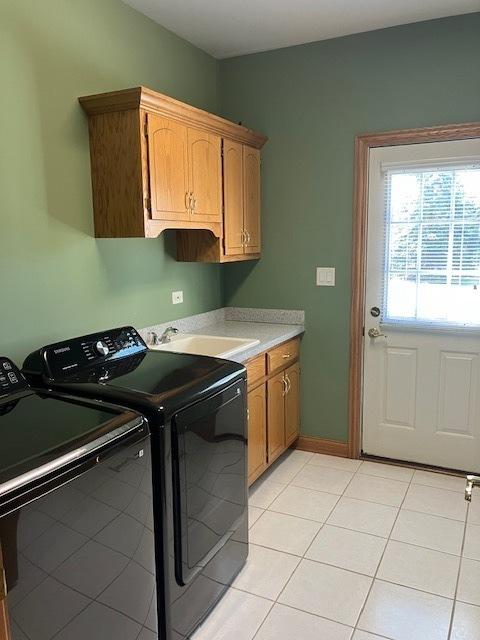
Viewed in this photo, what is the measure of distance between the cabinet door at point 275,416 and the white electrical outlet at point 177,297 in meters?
0.76

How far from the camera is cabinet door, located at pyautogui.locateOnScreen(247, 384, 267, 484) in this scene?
2.88 meters

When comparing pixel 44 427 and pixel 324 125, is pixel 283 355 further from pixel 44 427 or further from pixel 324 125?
pixel 44 427

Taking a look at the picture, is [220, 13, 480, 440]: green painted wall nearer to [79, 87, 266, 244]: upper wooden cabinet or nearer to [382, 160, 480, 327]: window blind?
[382, 160, 480, 327]: window blind

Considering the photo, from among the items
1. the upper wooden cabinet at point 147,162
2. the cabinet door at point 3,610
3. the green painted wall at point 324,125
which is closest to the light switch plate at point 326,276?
the green painted wall at point 324,125

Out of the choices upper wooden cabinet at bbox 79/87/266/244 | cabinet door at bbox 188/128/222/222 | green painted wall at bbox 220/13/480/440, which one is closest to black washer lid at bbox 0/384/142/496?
upper wooden cabinet at bbox 79/87/266/244

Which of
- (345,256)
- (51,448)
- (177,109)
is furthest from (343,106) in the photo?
(51,448)

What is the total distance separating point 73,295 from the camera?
2438mm

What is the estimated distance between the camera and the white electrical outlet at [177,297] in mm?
3184

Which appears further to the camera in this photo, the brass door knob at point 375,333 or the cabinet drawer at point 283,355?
the brass door knob at point 375,333

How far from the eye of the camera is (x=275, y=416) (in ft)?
10.5

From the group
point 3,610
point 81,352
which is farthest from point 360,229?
point 3,610


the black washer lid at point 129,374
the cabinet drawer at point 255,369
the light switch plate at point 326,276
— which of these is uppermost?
the light switch plate at point 326,276

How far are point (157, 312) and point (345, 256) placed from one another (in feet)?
4.16

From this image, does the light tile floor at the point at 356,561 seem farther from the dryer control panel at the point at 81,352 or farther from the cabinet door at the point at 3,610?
the dryer control panel at the point at 81,352
